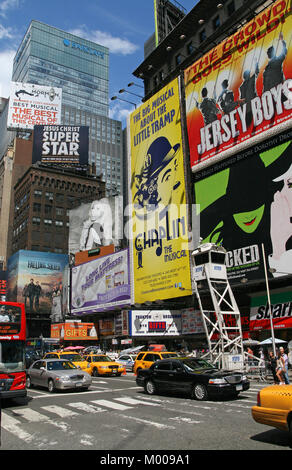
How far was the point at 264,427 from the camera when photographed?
9.48 metres

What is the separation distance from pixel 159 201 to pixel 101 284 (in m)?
20.6

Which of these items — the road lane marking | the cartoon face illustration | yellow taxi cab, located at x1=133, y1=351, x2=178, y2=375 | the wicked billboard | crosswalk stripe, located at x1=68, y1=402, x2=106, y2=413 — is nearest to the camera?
the road lane marking

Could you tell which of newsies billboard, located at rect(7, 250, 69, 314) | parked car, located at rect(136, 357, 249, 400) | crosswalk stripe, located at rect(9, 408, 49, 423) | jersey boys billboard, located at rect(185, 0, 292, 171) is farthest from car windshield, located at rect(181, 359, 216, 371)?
newsies billboard, located at rect(7, 250, 69, 314)

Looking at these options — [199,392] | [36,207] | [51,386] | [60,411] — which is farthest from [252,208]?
[36,207]

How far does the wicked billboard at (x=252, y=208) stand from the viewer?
3203 centimetres

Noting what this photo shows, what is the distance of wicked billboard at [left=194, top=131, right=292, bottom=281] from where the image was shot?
32031 mm

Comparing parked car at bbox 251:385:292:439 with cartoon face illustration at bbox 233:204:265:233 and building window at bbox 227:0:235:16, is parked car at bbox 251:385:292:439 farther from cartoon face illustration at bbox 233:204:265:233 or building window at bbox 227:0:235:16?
building window at bbox 227:0:235:16

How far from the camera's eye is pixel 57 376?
1739 cm

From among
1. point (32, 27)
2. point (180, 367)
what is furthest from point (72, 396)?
point (32, 27)

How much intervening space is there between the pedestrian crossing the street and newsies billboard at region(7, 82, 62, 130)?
119 meters

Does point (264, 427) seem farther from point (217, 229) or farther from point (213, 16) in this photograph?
point (213, 16)

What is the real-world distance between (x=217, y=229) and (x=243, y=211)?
11.1 feet

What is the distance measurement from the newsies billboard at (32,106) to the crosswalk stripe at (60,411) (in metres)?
119

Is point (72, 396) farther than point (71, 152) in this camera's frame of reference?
No
